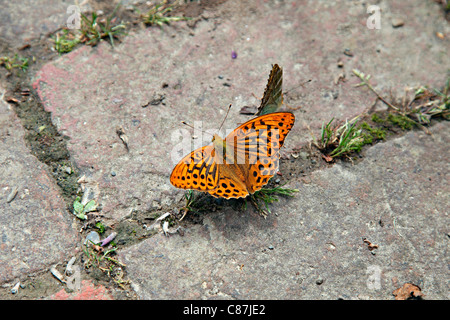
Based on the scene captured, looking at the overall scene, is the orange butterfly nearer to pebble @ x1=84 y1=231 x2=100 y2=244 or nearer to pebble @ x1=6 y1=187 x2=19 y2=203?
pebble @ x1=84 y1=231 x2=100 y2=244

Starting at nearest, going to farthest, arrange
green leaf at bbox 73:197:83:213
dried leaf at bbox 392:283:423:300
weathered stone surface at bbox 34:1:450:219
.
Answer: dried leaf at bbox 392:283:423:300 → green leaf at bbox 73:197:83:213 → weathered stone surface at bbox 34:1:450:219

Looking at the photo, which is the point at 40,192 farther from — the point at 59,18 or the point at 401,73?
the point at 401,73

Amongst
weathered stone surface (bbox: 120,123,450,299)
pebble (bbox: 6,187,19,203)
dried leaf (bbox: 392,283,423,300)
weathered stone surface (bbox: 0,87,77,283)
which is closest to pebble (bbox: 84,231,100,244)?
weathered stone surface (bbox: 0,87,77,283)

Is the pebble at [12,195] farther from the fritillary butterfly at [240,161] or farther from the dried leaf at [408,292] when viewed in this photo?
the dried leaf at [408,292]

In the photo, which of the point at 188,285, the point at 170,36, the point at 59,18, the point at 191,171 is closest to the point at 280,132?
the point at 191,171

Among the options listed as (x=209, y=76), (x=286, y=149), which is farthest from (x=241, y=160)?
(x=209, y=76)
